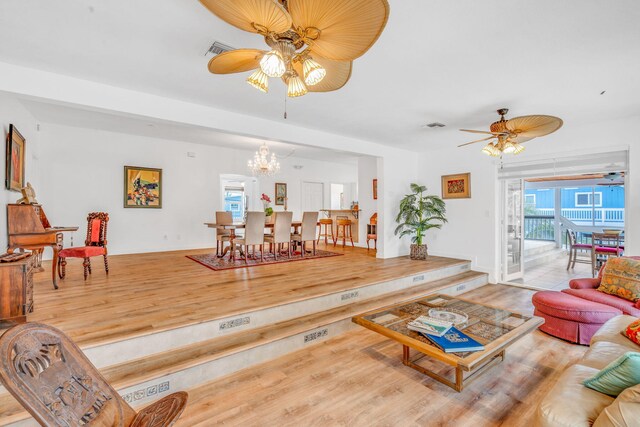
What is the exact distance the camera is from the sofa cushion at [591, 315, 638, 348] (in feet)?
7.11

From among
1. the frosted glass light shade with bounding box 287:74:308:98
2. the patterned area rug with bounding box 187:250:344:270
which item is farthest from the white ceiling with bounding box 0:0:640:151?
the patterned area rug with bounding box 187:250:344:270

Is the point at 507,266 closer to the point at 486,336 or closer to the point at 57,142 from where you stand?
the point at 486,336

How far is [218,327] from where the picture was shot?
2.73 m

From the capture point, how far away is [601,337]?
2289 mm

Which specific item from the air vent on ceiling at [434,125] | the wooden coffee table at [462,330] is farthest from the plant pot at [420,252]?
the wooden coffee table at [462,330]

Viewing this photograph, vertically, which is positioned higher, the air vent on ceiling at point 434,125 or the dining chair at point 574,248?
the air vent on ceiling at point 434,125

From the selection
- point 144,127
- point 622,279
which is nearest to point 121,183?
point 144,127

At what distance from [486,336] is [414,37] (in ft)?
8.12

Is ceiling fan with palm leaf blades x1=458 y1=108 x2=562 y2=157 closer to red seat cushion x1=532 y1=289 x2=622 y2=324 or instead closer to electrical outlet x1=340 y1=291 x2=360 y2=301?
red seat cushion x1=532 y1=289 x2=622 y2=324

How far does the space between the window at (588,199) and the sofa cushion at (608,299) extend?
8502 mm

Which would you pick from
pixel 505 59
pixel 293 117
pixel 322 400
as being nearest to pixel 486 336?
pixel 322 400

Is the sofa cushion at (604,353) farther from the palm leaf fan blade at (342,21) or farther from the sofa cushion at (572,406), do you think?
the palm leaf fan blade at (342,21)

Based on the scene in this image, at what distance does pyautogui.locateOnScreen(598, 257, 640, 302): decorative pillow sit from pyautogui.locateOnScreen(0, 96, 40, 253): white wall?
718 centimetres

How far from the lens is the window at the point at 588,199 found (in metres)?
9.62
